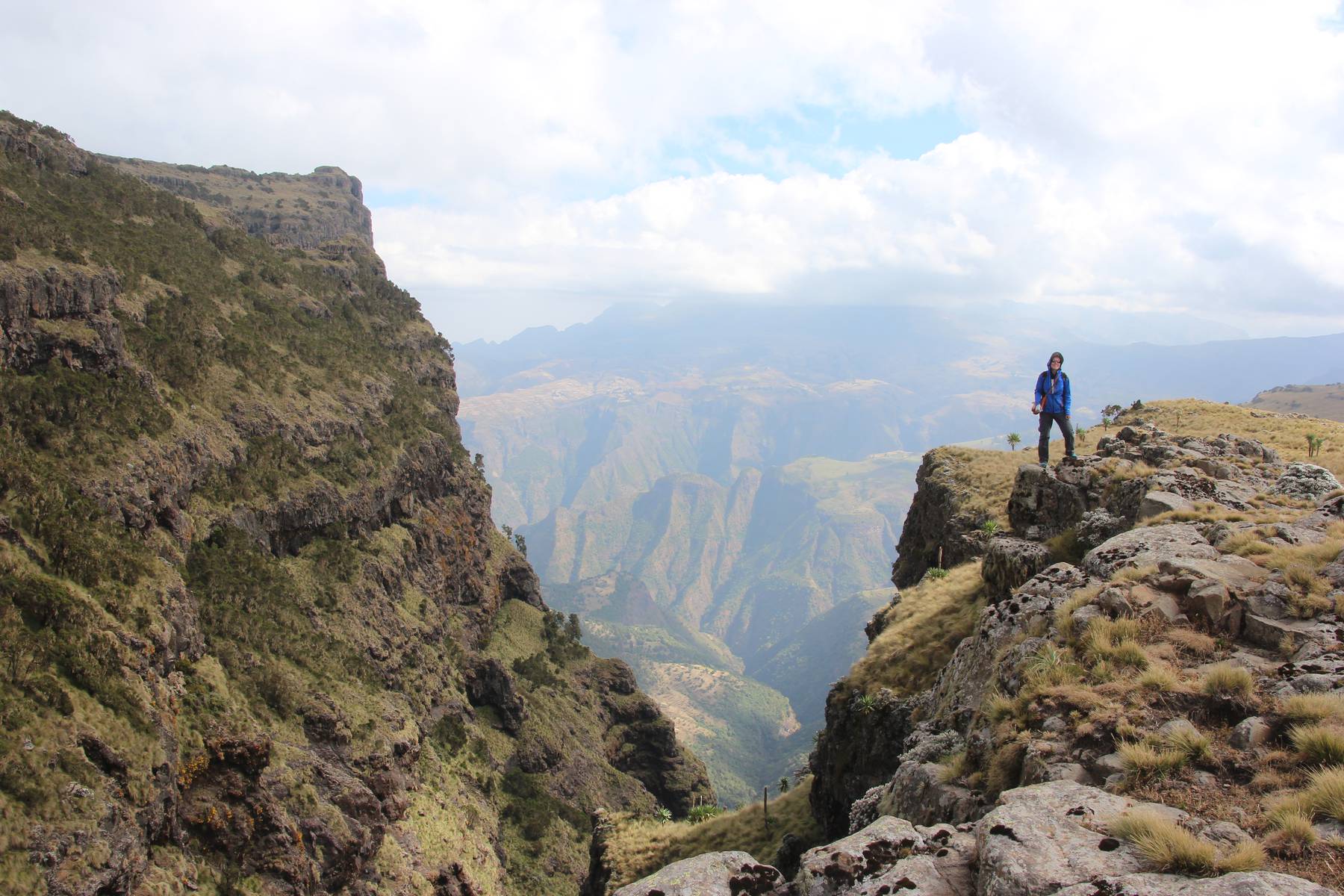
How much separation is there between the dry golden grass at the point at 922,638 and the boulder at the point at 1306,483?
10.5 m

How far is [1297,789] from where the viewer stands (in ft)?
29.9

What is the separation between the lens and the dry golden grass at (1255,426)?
33875 millimetres

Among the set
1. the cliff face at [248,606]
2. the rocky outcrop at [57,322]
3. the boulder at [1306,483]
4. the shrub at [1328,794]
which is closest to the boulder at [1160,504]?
the boulder at [1306,483]

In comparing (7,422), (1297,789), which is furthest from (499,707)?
(1297,789)

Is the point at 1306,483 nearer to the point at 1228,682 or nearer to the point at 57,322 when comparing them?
the point at 1228,682

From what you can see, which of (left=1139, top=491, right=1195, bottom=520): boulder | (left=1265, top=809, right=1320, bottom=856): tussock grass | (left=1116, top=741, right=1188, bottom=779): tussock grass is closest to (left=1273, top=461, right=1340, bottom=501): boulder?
(left=1139, top=491, right=1195, bottom=520): boulder

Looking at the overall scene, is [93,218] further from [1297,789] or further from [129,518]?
[1297,789]

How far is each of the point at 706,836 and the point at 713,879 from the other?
107ft

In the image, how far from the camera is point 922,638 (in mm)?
30000

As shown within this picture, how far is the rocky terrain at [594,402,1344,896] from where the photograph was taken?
873 centimetres

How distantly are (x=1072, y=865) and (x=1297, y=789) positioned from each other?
322 centimetres

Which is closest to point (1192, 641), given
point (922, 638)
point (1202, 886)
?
point (1202, 886)

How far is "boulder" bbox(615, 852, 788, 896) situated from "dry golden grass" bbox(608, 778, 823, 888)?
25698 mm

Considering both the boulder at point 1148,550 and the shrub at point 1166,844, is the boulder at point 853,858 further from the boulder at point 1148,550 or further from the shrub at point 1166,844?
the boulder at point 1148,550
